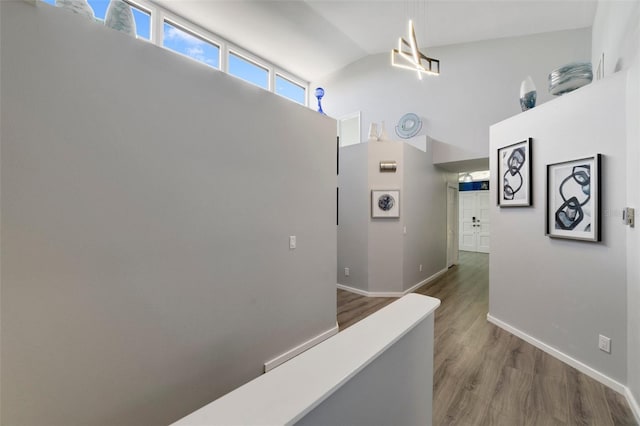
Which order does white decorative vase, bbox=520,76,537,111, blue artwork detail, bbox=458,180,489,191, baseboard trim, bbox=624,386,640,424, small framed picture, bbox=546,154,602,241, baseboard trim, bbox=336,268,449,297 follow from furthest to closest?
blue artwork detail, bbox=458,180,489,191 < baseboard trim, bbox=336,268,449,297 < white decorative vase, bbox=520,76,537,111 < small framed picture, bbox=546,154,602,241 < baseboard trim, bbox=624,386,640,424

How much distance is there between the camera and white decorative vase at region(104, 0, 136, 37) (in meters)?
1.46

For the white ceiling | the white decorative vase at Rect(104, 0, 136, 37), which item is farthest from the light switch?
the white ceiling

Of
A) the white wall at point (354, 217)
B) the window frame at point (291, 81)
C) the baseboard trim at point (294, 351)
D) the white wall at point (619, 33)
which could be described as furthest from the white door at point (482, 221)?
the baseboard trim at point (294, 351)

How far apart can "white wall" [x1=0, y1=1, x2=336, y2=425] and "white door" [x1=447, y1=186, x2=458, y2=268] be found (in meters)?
5.16

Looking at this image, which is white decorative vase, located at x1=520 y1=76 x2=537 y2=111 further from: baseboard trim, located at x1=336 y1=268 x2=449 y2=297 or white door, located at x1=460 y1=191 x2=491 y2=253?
white door, located at x1=460 y1=191 x2=491 y2=253

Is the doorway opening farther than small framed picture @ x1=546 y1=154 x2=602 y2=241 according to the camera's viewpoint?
Yes

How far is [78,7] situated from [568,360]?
442 centimetres

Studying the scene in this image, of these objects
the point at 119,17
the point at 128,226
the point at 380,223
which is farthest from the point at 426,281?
the point at 119,17

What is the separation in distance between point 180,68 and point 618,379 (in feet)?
13.0

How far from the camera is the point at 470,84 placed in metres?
4.88

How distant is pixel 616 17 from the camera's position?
7.69ft

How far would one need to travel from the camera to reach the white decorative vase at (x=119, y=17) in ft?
4.80

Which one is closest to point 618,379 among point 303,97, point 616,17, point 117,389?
point 616,17

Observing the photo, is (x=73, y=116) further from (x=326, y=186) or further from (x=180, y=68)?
(x=326, y=186)
